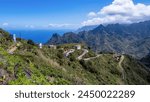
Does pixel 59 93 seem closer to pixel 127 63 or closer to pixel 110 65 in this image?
pixel 110 65

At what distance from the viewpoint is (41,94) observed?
8156 millimetres

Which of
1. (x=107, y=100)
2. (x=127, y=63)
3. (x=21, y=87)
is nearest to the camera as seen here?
(x=107, y=100)

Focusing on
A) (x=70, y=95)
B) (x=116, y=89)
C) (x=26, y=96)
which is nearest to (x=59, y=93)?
(x=70, y=95)

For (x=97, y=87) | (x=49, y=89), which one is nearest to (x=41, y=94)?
(x=49, y=89)

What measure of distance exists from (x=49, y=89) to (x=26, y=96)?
70cm

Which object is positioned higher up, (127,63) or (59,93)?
(59,93)

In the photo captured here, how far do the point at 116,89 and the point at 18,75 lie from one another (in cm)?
834

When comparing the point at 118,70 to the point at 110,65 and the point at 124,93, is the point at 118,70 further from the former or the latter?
the point at 124,93

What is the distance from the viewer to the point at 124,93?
830 centimetres

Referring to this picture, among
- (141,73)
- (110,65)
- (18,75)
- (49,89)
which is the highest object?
(49,89)

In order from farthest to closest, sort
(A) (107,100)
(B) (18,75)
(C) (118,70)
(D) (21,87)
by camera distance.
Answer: (C) (118,70) → (B) (18,75) → (D) (21,87) → (A) (107,100)

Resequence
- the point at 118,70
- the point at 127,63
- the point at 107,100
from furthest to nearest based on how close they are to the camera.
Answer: the point at 127,63 → the point at 118,70 → the point at 107,100

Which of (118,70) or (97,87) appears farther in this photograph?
(118,70)

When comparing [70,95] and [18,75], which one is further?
[18,75]
